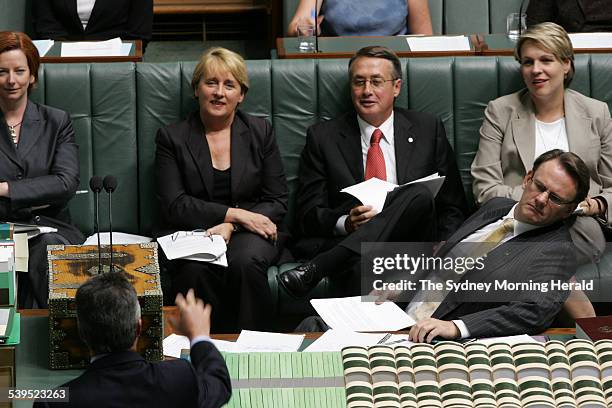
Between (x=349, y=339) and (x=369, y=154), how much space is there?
1.36 m

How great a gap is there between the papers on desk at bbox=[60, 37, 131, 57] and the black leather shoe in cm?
126

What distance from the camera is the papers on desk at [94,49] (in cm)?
477

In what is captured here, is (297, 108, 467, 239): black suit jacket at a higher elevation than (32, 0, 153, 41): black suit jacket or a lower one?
lower

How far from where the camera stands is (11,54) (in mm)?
4242

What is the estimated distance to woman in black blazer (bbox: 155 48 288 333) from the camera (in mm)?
4227

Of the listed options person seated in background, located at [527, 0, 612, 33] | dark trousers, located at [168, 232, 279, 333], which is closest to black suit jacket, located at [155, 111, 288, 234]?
dark trousers, located at [168, 232, 279, 333]

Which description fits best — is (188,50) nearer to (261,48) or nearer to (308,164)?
(261,48)

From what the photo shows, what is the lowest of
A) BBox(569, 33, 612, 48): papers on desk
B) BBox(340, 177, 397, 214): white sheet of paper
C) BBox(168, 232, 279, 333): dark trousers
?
BBox(168, 232, 279, 333): dark trousers

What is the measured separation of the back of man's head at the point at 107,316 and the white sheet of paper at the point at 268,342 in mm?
703

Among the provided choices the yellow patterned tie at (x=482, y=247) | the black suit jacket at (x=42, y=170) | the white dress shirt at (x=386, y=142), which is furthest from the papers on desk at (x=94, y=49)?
the yellow patterned tie at (x=482, y=247)

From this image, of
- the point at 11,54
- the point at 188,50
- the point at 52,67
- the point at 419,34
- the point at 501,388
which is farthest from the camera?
the point at 188,50

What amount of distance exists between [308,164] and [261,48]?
2.49 m

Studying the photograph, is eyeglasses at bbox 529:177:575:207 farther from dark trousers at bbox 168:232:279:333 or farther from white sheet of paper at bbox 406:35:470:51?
white sheet of paper at bbox 406:35:470:51

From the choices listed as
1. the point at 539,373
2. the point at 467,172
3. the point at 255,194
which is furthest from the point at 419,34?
the point at 539,373
